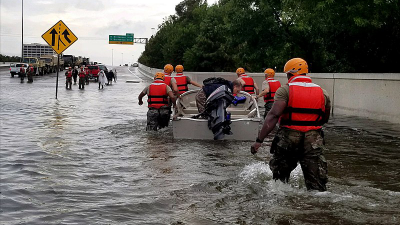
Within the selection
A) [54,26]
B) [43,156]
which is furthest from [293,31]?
[43,156]

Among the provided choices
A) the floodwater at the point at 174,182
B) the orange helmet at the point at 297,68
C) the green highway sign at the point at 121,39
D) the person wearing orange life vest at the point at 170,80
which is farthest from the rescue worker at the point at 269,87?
the green highway sign at the point at 121,39

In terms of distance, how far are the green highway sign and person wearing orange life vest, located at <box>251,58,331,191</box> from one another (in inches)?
4783

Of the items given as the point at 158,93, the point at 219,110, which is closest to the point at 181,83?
the point at 158,93

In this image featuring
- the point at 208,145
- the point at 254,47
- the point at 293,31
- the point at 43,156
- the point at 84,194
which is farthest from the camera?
the point at 254,47

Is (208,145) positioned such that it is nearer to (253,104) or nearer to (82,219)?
(253,104)

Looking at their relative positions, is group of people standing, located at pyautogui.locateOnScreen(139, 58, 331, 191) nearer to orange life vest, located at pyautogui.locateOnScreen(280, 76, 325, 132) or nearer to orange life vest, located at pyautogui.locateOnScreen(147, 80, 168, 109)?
orange life vest, located at pyautogui.locateOnScreen(280, 76, 325, 132)

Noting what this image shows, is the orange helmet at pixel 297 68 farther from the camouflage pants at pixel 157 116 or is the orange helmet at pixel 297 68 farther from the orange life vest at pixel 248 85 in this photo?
the orange life vest at pixel 248 85

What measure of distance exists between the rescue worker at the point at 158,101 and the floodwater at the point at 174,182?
307 millimetres

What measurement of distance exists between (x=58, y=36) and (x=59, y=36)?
4 centimetres

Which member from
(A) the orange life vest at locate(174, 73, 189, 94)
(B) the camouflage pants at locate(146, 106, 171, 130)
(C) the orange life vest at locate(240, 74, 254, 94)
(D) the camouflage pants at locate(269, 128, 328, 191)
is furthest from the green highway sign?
(D) the camouflage pants at locate(269, 128, 328, 191)

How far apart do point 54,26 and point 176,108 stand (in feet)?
49.2

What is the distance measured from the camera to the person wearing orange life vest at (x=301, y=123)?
741 centimetres

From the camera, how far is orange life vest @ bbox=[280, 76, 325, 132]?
7402 mm

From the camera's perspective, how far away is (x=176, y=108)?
14.5m
